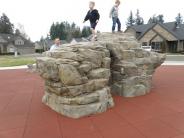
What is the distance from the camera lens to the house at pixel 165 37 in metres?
43.2

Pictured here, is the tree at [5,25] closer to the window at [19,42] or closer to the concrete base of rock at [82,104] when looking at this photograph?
the window at [19,42]

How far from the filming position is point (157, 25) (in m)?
45.7

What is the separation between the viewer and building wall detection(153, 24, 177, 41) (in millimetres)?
43500

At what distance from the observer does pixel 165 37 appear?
1741 inches

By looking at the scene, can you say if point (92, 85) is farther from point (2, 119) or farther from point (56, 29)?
point (56, 29)

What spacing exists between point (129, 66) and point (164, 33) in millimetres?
40003

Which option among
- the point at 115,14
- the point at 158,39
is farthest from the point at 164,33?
the point at 115,14

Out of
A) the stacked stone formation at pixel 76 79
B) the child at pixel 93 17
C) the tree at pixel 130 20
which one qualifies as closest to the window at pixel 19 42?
the tree at pixel 130 20

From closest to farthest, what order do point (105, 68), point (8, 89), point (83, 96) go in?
point (83, 96), point (105, 68), point (8, 89)

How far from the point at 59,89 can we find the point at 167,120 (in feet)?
8.06

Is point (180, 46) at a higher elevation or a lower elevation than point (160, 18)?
lower

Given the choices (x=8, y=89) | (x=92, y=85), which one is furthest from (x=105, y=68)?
(x=8, y=89)

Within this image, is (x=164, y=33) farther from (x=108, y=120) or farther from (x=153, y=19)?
(x=153, y=19)

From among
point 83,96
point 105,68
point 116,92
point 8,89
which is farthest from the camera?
point 8,89
